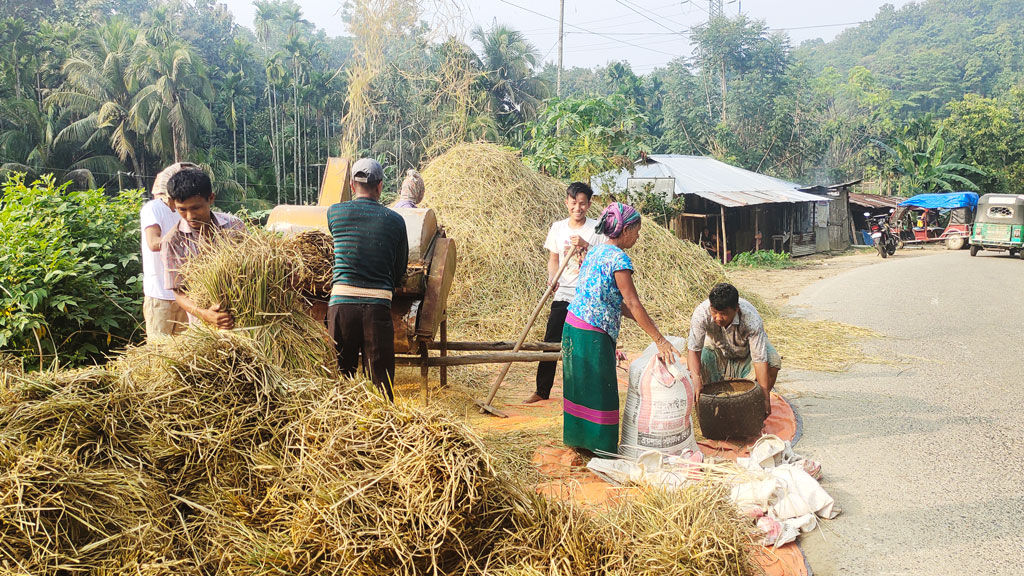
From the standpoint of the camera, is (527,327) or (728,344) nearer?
(728,344)

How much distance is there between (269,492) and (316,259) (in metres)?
1.52

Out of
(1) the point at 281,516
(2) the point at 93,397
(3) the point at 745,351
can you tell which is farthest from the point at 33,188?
(3) the point at 745,351

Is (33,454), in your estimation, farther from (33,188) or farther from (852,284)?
(852,284)

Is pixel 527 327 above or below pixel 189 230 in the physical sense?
below

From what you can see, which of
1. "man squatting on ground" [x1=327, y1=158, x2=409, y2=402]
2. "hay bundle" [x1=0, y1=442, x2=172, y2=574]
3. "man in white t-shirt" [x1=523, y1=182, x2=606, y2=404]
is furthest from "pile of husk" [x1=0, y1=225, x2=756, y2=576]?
"man in white t-shirt" [x1=523, y1=182, x2=606, y2=404]

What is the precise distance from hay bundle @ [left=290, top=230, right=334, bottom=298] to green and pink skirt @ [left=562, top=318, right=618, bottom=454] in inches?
52.1

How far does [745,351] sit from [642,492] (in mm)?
2032

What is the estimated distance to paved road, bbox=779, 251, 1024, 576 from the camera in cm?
292

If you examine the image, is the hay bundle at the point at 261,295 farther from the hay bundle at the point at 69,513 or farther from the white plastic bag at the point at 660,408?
the white plastic bag at the point at 660,408

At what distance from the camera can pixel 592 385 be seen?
149 inches

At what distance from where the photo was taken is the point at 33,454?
2137 mm

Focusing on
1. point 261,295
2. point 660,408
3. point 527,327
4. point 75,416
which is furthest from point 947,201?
point 75,416

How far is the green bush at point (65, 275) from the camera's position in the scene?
4.01 m

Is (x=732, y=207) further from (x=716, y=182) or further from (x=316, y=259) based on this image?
(x=316, y=259)
